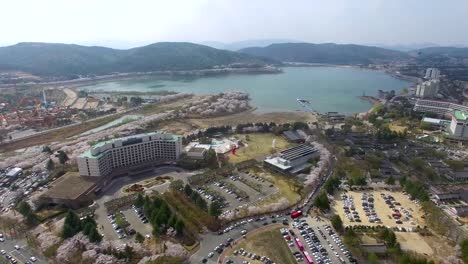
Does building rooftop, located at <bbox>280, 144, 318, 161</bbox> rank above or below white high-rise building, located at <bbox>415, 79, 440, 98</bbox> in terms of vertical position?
below

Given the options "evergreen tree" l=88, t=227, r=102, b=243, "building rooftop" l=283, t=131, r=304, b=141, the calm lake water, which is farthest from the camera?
the calm lake water

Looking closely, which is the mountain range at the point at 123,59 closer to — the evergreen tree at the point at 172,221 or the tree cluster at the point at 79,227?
the tree cluster at the point at 79,227

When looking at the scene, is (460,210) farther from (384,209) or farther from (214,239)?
(214,239)

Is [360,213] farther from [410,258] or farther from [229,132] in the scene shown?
[229,132]

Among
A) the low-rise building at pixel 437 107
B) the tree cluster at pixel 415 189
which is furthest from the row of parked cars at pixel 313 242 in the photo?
the low-rise building at pixel 437 107

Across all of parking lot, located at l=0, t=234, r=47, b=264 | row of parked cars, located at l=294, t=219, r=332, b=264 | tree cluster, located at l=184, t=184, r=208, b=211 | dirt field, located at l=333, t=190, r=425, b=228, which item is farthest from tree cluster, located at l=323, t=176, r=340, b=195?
parking lot, located at l=0, t=234, r=47, b=264

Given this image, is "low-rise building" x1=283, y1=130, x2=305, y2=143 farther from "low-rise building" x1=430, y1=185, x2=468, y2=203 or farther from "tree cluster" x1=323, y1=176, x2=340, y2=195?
"low-rise building" x1=430, y1=185, x2=468, y2=203
